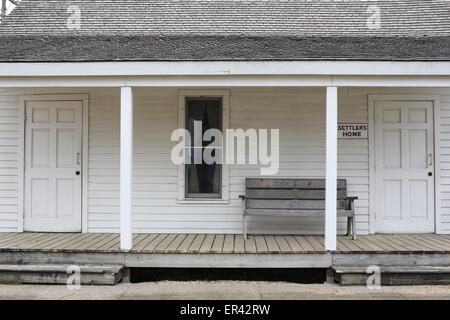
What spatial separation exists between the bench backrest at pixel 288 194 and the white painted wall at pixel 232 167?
0.30 meters

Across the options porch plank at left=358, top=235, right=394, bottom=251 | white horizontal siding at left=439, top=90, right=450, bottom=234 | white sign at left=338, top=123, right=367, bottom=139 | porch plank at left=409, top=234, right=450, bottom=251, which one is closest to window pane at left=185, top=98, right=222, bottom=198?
white sign at left=338, top=123, right=367, bottom=139

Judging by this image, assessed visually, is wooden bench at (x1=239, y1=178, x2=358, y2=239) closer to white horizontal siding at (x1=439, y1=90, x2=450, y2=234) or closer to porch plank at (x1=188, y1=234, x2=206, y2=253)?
porch plank at (x1=188, y1=234, x2=206, y2=253)

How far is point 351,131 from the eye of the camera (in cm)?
710

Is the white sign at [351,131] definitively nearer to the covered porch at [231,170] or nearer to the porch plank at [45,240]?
the covered porch at [231,170]

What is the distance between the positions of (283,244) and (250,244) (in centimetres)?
45

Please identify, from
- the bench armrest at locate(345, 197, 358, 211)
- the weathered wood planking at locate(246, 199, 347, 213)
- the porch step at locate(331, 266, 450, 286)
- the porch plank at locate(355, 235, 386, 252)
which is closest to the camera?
the porch step at locate(331, 266, 450, 286)

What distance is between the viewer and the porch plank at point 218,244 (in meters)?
5.75

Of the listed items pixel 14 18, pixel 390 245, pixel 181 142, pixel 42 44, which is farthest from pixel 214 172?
pixel 14 18

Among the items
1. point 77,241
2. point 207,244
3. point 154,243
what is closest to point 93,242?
point 77,241

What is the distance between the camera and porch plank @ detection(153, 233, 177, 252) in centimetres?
580

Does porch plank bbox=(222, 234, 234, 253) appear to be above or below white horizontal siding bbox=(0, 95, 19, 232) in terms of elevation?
below

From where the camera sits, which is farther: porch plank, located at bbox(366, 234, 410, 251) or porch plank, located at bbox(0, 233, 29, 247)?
porch plank, located at bbox(0, 233, 29, 247)

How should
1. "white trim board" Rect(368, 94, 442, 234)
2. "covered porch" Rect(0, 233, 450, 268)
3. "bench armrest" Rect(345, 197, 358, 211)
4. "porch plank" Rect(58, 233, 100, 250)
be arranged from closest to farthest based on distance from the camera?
"covered porch" Rect(0, 233, 450, 268), "porch plank" Rect(58, 233, 100, 250), "bench armrest" Rect(345, 197, 358, 211), "white trim board" Rect(368, 94, 442, 234)

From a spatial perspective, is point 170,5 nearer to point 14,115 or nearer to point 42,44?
point 42,44
